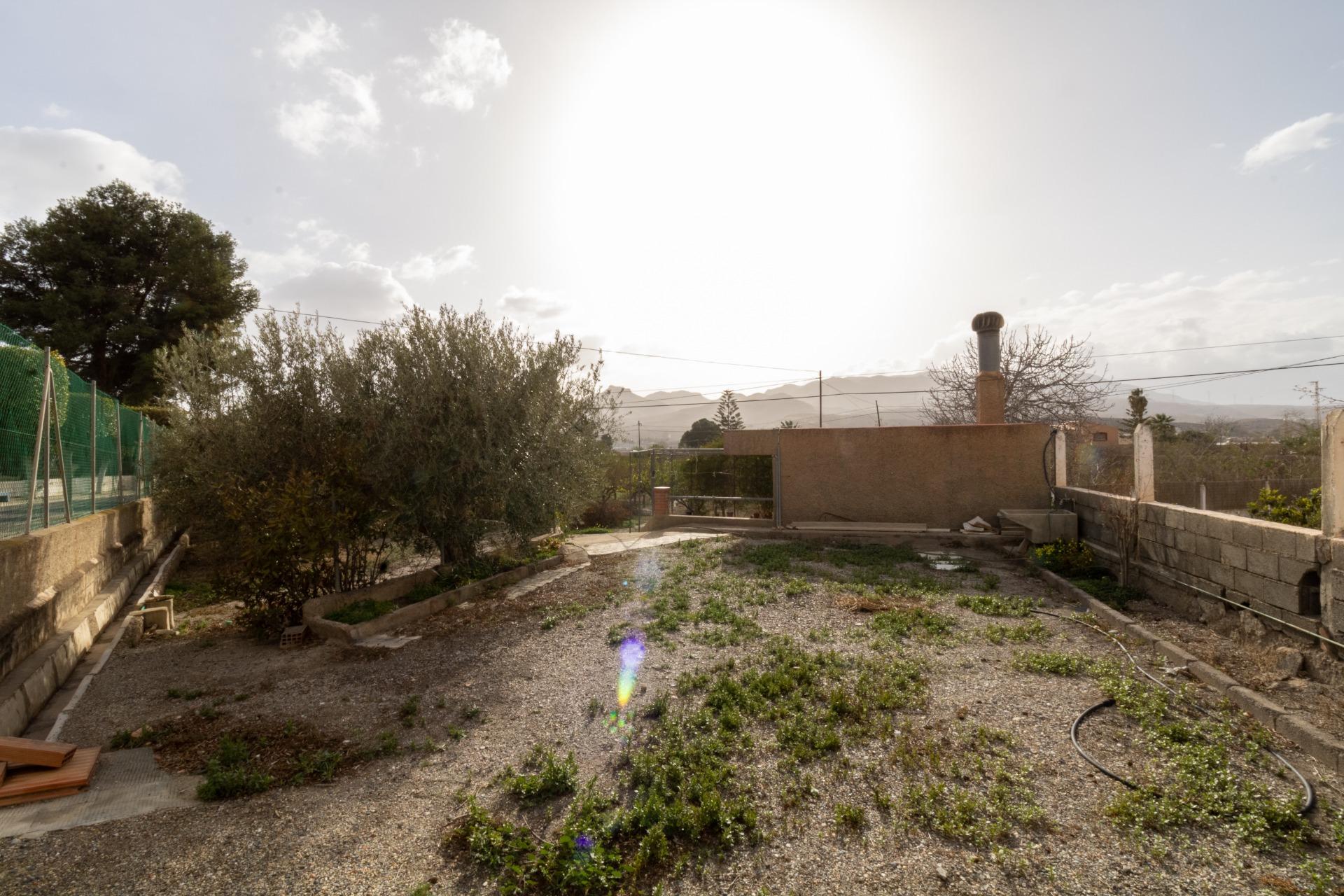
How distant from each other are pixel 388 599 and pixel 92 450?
4017mm

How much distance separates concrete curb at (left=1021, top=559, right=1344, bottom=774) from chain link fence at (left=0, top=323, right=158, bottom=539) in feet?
29.7

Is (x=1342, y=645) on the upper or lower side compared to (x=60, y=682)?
upper

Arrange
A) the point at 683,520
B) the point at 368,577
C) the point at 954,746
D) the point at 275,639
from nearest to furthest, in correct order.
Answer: the point at 954,746, the point at 275,639, the point at 368,577, the point at 683,520

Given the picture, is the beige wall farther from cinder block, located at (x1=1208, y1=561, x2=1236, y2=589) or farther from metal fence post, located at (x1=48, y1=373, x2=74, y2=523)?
metal fence post, located at (x1=48, y1=373, x2=74, y2=523)

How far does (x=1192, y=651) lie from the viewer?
5102 millimetres

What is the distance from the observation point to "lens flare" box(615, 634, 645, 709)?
15.4 feet

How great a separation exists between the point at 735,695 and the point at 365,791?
239 cm

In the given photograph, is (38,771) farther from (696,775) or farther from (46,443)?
(46,443)

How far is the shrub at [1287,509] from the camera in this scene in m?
5.81

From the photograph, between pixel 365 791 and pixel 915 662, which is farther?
pixel 915 662

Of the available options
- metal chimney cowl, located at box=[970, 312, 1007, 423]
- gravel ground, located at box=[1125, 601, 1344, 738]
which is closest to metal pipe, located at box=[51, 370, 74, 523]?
gravel ground, located at box=[1125, 601, 1344, 738]

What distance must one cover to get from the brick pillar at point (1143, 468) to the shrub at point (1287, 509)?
917mm

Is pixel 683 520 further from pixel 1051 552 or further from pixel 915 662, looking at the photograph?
pixel 915 662

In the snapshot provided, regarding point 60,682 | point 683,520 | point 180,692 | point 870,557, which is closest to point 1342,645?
point 870,557
